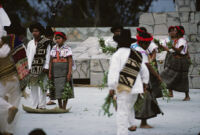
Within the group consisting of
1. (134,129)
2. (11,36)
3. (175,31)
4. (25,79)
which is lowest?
(134,129)

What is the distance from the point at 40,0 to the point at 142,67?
36.6 metres

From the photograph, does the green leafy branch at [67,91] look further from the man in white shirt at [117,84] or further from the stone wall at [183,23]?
the stone wall at [183,23]

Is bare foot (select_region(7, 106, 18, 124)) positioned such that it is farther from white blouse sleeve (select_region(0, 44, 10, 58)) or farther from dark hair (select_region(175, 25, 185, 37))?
dark hair (select_region(175, 25, 185, 37))

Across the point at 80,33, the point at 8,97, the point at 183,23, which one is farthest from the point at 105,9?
the point at 8,97

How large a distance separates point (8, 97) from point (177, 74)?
692 cm

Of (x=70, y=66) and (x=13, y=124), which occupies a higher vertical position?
(x=70, y=66)

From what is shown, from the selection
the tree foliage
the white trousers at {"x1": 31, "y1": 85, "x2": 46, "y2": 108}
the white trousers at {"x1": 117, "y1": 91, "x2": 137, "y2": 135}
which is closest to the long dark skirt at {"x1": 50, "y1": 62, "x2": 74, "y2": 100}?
the white trousers at {"x1": 31, "y1": 85, "x2": 46, "y2": 108}

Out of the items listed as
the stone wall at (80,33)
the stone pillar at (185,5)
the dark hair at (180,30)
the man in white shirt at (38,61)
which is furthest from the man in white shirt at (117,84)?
the stone wall at (80,33)

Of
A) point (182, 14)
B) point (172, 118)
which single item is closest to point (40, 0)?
point (182, 14)

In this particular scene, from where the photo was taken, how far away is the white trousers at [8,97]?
5.91 m

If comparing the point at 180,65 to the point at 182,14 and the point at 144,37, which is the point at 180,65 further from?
the point at 182,14

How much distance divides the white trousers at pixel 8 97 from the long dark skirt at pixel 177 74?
6.65 meters

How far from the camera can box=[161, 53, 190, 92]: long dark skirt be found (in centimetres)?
1216

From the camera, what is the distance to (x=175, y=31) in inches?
463
